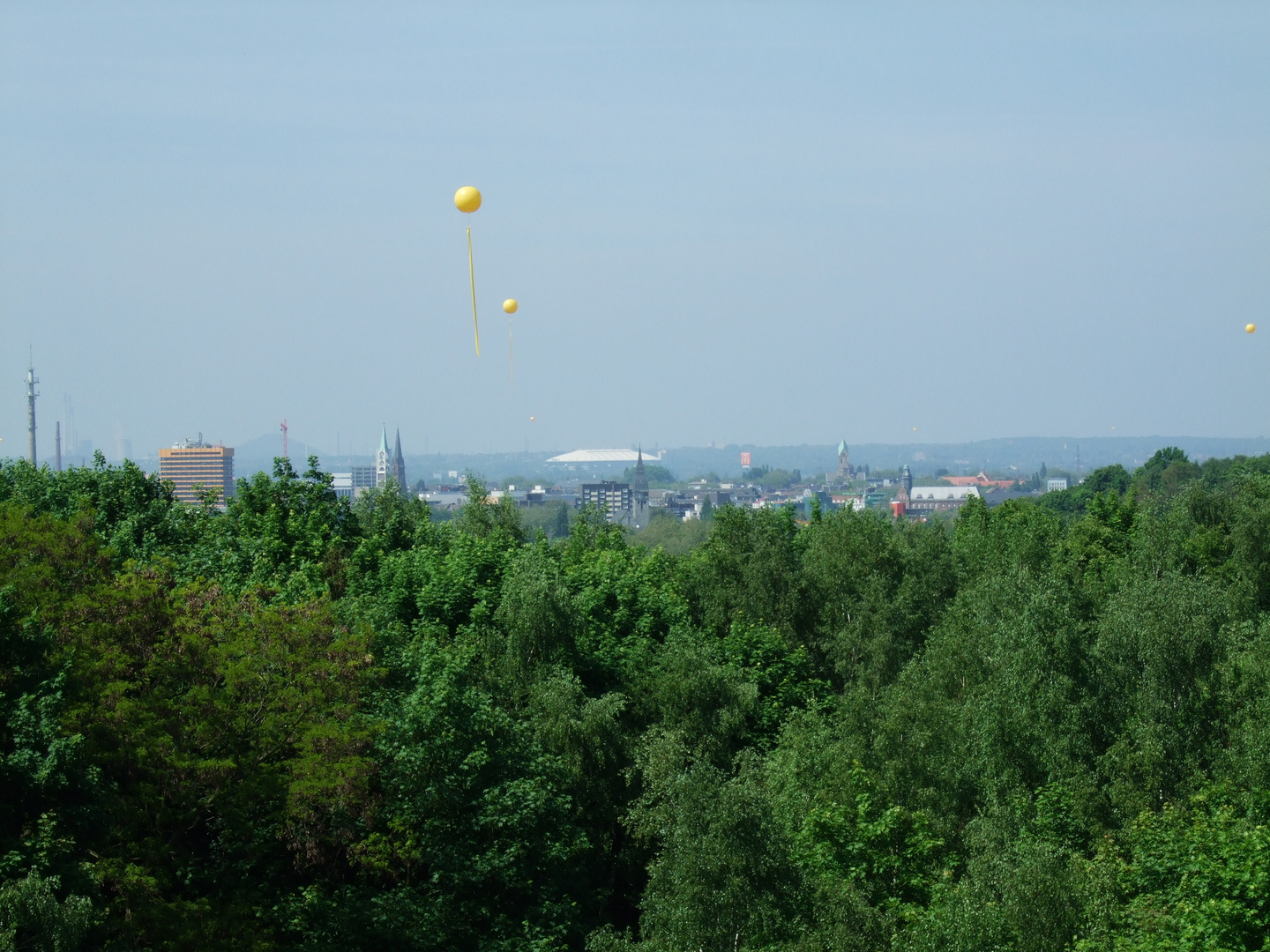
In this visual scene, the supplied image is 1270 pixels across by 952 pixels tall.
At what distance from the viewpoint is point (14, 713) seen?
1984 cm

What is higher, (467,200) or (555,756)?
(467,200)

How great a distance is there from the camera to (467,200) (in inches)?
996

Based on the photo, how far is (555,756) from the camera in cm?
3105

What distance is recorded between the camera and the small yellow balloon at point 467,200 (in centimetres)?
2530

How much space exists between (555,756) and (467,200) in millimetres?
14236

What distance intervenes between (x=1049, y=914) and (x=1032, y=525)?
4358cm

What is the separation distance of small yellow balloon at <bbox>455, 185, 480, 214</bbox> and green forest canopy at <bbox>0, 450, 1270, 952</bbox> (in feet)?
30.6

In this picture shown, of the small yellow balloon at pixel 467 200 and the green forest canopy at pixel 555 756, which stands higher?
the small yellow balloon at pixel 467 200

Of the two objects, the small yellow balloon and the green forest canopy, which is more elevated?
the small yellow balloon

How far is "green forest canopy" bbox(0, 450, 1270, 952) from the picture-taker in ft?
67.2

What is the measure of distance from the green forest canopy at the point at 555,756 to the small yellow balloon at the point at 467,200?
9.33 meters

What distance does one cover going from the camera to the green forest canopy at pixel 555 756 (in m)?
20.5

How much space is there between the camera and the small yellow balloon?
25297 mm

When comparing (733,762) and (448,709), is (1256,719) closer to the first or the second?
(733,762)
